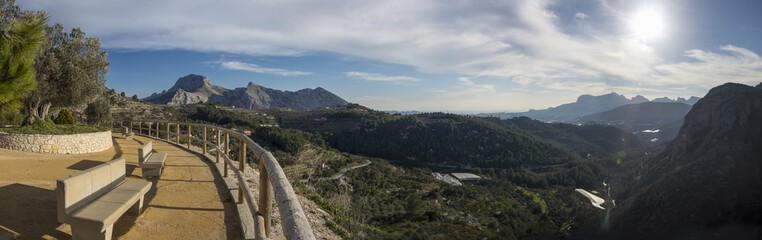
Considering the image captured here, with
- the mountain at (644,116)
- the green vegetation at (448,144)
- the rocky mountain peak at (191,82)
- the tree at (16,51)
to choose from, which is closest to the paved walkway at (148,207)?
the tree at (16,51)

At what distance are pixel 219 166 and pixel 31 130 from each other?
631 cm

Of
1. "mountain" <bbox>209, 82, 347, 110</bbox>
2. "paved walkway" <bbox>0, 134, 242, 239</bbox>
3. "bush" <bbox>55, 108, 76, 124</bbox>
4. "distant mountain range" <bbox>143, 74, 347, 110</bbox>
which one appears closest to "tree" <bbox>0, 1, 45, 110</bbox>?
"paved walkway" <bbox>0, 134, 242, 239</bbox>

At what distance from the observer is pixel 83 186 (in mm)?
2410

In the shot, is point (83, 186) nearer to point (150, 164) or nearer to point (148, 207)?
point (148, 207)

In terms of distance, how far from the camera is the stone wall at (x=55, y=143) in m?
7.04

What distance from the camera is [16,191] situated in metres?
3.41

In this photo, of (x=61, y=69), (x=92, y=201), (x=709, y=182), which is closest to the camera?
(x=92, y=201)

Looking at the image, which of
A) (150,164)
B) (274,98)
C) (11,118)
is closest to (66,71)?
(11,118)

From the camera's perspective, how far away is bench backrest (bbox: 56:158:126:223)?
2.15m

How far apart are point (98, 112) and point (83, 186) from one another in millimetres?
19527

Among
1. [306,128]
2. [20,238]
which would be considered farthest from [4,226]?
[306,128]

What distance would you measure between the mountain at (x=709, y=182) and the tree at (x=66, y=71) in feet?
155

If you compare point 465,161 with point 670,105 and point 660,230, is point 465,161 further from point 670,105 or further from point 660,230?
point 670,105

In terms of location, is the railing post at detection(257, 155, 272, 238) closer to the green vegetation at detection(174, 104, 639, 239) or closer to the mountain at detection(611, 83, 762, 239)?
the green vegetation at detection(174, 104, 639, 239)
